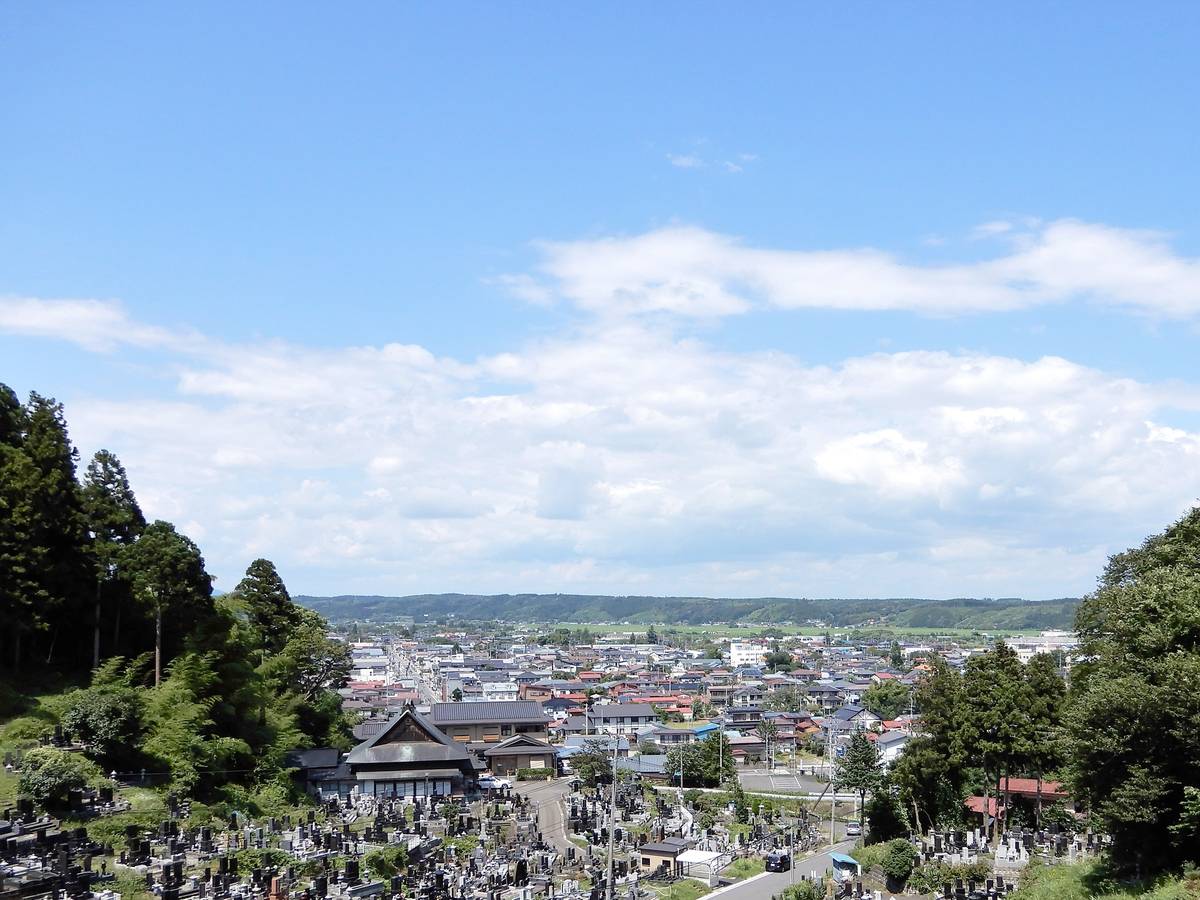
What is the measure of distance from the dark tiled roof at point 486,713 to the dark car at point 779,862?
27160 millimetres

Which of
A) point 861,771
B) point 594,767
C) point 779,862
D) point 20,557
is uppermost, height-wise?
point 20,557

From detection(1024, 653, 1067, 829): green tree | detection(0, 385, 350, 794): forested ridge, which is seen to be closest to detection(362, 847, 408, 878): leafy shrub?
detection(0, 385, 350, 794): forested ridge

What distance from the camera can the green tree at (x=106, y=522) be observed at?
1121 inches

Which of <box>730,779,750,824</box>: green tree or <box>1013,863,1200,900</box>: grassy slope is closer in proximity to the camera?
<box>1013,863,1200,900</box>: grassy slope

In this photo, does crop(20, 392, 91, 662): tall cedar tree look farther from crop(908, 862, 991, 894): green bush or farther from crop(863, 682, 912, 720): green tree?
crop(863, 682, 912, 720): green tree

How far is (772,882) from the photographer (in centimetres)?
2558

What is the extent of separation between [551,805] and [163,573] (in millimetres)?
16848

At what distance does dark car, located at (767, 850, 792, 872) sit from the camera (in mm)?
27188

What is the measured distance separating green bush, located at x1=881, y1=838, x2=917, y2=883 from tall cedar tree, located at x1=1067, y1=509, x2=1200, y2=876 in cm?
606

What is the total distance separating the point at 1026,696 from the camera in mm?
26562

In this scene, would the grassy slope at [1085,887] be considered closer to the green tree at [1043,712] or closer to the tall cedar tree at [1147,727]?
the tall cedar tree at [1147,727]

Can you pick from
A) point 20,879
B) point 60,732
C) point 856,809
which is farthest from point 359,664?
point 20,879

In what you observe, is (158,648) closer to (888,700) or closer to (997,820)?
(997,820)

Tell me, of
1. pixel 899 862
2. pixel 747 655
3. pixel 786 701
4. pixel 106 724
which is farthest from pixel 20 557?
pixel 747 655
